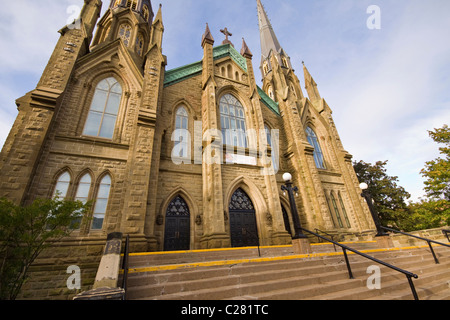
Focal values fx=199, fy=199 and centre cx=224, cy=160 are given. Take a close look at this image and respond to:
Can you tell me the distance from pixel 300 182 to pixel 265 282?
32.2 ft

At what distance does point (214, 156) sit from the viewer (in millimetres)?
10547

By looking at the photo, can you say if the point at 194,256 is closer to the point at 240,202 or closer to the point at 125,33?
the point at 240,202

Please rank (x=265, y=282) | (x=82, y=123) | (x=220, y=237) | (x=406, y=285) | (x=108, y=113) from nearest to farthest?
(x=265, y=282) < (x=406, y=285) < (x=220, y=237) < (x=82, y=123) < (x=108, y=113)

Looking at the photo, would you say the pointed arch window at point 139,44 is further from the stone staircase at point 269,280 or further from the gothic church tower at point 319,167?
the stone staircase at point 269,280

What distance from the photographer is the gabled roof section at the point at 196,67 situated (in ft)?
43.8

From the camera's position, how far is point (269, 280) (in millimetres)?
4719

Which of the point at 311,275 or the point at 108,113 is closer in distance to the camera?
the point at 311,275

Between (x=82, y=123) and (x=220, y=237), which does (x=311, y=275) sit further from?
(x=82, y=123)

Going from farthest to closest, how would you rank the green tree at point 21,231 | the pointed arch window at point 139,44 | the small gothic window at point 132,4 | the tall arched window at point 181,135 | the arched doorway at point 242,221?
1. the small gothic window at point 132,4
2. the pointed arch window at point 139,44
3. the tall arched window at point 181,135
4. the arched doorway at point 242,221
5. the green tree at point 21,231

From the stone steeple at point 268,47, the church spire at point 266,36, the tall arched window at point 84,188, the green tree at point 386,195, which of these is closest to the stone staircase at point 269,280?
the tall arched window at point 84,188

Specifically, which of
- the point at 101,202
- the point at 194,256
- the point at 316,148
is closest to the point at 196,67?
the point at 101,202

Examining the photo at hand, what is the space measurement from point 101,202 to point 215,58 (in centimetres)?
1304

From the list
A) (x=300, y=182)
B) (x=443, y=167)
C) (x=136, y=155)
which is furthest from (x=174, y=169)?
(x=443, y=167)

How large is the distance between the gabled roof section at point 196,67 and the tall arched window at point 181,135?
223 centimetres
